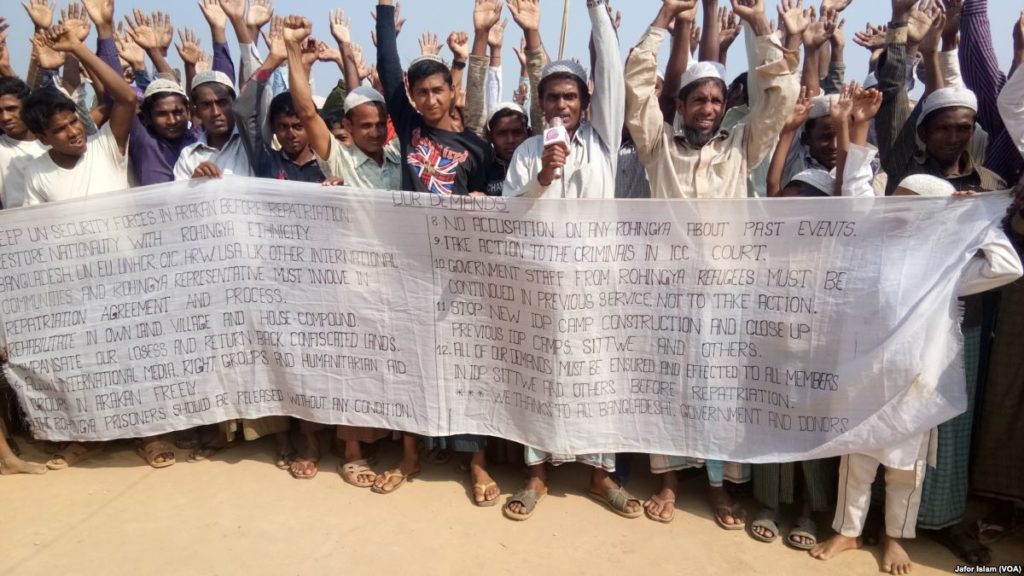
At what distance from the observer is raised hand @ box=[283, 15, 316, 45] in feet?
11.8

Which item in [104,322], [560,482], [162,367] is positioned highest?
[104,322]

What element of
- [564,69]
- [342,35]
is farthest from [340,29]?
[564,69]

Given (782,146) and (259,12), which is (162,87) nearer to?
(259,12)

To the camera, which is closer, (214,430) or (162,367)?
(162,367)

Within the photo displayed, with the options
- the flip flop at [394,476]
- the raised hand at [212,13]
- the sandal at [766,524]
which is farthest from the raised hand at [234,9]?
the sandal at [766,524]

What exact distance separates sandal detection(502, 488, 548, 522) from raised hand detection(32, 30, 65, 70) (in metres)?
4.57

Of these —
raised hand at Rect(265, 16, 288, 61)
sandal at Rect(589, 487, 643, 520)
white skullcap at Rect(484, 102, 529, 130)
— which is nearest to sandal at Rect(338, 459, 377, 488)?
sandal at Rect(589, 487, 643, 520)

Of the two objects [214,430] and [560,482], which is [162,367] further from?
[560,482]

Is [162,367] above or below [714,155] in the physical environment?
below

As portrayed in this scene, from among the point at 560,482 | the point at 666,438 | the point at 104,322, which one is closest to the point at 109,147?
the point at 104,322

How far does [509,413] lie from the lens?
11.3 feet

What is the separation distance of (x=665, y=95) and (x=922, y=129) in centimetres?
134

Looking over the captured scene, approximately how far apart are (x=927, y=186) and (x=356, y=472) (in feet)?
10.5

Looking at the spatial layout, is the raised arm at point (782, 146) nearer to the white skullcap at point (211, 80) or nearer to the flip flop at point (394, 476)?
the flip flop at point (394, 476)
